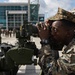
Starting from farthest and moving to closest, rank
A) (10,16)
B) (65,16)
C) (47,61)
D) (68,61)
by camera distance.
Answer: (10,16) < (47,61) < (65,16) < (68,61)

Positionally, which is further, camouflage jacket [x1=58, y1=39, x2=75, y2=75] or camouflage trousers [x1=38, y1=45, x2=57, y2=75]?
camouflage trousers [x1=38, y1=45, x2=57, y2=75]

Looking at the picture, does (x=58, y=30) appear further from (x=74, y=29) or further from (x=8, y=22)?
(x=8, y=22)

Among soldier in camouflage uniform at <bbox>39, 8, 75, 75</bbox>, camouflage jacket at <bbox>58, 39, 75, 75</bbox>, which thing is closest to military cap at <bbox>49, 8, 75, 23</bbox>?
soldier in camouflage uniform at <bbox>39, 8, 75, 75</bbox>

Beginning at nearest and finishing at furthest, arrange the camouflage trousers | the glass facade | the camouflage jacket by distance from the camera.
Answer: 1. the camouflage jacket
2. the camouflage trousers
3. the glass facade

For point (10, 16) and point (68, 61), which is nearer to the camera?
point (68, 61)

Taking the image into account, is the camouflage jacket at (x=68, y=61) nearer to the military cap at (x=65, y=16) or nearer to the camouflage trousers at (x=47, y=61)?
the camouflage trousers at (x=47, y=61)

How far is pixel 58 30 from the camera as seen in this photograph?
2.82 meters

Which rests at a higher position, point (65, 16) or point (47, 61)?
point (65, 16)

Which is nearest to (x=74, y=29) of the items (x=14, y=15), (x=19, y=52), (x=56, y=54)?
(x=56, y=54)

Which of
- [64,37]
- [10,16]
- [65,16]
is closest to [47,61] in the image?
[64,37]

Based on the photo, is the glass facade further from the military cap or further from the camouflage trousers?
the military cap

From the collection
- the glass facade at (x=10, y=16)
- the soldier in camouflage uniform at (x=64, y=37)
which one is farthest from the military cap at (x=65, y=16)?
the glass facade at (x=10, y=16)

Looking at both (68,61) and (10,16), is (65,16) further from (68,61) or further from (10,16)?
(10,16)

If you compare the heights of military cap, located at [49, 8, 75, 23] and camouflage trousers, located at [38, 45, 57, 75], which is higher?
military cap, located at [49, 8, 75, 23]
